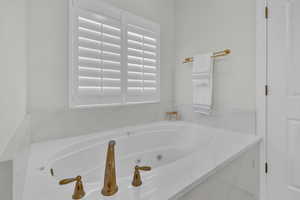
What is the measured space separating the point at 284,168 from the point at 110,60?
1.94 meters

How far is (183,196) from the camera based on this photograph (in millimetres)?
696

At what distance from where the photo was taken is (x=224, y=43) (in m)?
1.77

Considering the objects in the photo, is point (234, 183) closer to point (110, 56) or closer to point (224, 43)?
point (224, 43)

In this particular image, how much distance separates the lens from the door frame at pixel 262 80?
148 centimetres

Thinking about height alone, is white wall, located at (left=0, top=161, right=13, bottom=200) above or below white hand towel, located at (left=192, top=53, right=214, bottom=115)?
below

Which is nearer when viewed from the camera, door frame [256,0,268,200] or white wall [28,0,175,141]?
white wall [28,0,175,141]

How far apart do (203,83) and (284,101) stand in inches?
30.2

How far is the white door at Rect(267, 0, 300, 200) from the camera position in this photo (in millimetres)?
1327

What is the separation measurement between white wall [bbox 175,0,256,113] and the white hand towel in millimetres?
103

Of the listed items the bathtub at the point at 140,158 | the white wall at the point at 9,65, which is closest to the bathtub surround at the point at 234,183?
the bathtub at the point at 140,158

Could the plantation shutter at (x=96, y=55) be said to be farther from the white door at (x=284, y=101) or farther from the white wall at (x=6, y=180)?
the white door at (x=284, y=101)

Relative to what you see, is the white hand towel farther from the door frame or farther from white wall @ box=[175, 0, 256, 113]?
the door frame

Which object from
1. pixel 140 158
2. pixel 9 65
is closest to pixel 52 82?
pixel 9 65

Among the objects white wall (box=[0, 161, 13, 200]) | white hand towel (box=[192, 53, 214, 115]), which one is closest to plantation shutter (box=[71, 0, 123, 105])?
white hand towel (box=[192, 53, 214, 115])
